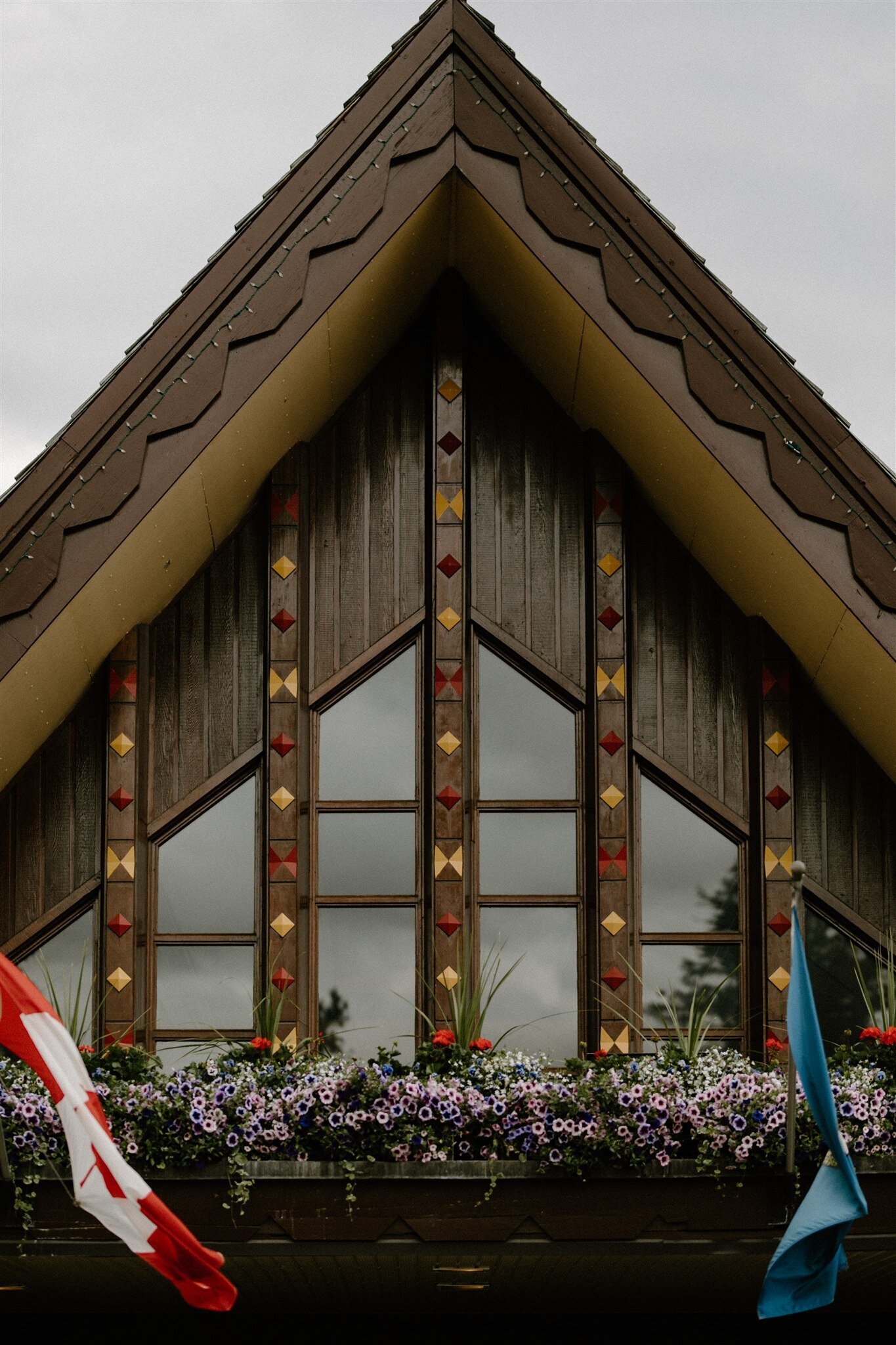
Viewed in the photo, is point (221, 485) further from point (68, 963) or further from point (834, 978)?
point (834, 978)

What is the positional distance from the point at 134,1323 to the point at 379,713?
137 inches

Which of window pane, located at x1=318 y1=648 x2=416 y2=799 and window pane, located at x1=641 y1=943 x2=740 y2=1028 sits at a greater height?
window pane, located at x1=318 y1=648 x2=416 y2=799

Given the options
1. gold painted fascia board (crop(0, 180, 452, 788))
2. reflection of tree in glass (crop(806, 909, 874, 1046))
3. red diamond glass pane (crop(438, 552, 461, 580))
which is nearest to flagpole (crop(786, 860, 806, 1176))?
reflection of tree in glass (crop(806, 909, 874, 1046))

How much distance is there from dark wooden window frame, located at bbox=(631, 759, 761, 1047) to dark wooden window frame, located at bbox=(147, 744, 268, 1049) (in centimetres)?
194

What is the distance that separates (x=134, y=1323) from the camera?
8.62 meters

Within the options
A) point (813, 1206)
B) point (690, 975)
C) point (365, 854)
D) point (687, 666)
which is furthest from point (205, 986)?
point (813, 1206)

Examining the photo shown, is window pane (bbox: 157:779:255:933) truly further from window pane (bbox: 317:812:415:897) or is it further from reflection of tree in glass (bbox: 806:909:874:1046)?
reflection of tree in glass (bbox: 806:909:874:1046)

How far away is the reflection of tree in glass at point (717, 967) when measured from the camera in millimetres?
8352

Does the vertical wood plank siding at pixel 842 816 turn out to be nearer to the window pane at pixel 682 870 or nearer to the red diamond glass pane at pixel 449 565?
the window pane at pixel 682 870

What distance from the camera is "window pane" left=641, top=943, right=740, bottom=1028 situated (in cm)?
835

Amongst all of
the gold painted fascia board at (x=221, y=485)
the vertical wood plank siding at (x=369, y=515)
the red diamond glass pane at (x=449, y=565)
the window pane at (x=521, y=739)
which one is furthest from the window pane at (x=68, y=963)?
the red diamond glass pane at (x=449, y=565)

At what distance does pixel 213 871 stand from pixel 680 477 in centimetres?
315

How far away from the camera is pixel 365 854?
8.54 m

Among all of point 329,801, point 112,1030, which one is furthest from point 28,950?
point 329,801
